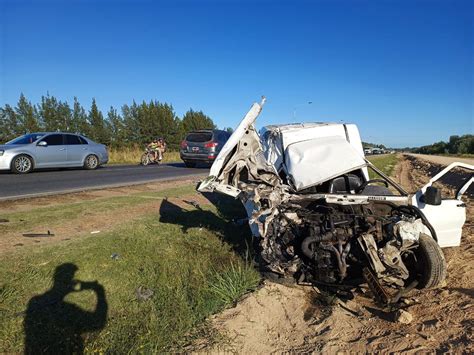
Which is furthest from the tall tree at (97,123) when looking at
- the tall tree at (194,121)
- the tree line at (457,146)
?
the tree line at (457,146)

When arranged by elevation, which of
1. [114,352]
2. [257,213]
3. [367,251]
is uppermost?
[257,213]

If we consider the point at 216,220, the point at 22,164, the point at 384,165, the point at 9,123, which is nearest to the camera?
the point at 216,220

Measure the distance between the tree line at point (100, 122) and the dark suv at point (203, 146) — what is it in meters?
23.6

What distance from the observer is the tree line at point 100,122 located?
4125 centimetres

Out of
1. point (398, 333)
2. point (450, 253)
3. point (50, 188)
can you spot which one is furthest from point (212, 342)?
point (50, 188)

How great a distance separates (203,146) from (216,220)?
1103cm

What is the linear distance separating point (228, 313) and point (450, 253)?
12.5 feet

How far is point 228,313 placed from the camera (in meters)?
4.06

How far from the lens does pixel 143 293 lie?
4.54m

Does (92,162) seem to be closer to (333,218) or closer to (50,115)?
(333,218)

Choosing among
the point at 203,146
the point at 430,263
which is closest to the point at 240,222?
the point at 430,263

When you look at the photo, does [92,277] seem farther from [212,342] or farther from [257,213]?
[257,213]

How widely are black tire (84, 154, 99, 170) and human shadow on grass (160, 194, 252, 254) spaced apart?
347 inches

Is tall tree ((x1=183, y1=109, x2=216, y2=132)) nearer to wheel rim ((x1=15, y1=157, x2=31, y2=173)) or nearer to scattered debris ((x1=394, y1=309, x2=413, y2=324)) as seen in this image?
wheel rim ((x1=15, y1=157, x2=31, y2=173))
